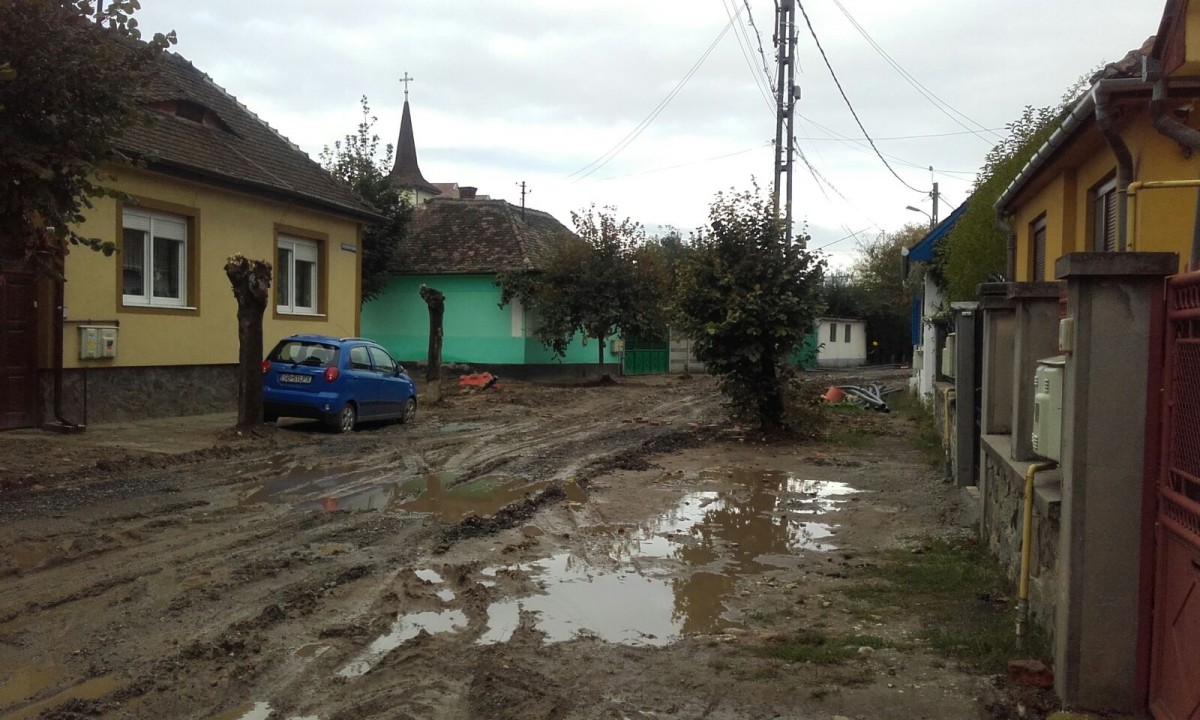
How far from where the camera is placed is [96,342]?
14945 mm

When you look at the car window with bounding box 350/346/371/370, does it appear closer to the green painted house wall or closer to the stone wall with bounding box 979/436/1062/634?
the stone wall with bounding box 979/436/1062/634

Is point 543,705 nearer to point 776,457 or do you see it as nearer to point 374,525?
point 374,525

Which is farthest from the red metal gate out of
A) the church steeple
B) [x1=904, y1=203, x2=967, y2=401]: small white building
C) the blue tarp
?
the church steeple

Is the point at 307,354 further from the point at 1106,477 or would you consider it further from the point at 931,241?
the point at 931,241

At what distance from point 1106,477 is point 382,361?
46.4ft

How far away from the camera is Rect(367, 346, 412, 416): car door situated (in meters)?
16.9

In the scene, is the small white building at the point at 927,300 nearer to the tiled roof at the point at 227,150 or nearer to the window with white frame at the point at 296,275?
the tiled roof at the point at 227,150

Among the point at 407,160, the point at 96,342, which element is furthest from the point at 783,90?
the point at 407,160

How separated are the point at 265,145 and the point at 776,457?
13.9 meters

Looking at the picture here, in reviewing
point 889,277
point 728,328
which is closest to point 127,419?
point 728,328

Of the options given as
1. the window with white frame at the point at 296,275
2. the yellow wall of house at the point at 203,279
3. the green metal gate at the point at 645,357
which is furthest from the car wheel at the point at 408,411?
the green metal gate at the point at 645,357

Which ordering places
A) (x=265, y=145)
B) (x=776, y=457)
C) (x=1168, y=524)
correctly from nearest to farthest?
1. (x=1168, y=524)
2. (x=776, y=457)
3. (x=265, y=145)

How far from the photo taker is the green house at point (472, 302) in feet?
Result: 107

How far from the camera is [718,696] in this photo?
16.1ft
